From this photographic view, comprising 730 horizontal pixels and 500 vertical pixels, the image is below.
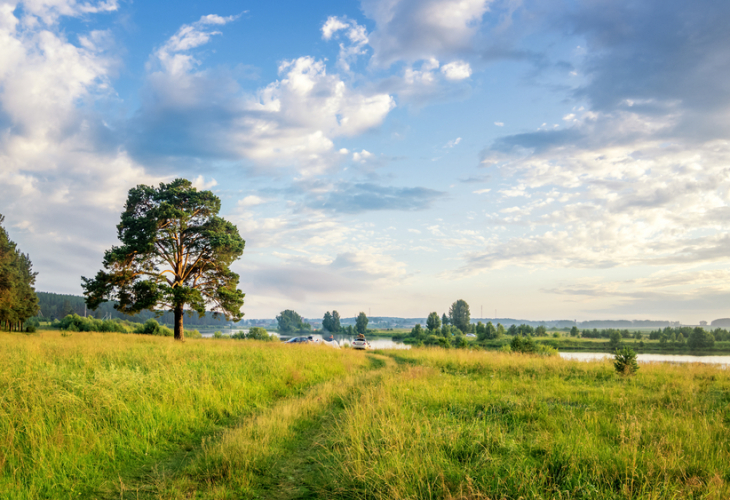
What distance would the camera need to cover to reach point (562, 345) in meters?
82.4

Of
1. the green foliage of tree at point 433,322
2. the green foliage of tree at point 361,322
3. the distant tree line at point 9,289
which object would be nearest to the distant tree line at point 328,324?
the green foliage of tree at point 361,322

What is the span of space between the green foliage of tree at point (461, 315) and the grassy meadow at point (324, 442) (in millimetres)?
118653

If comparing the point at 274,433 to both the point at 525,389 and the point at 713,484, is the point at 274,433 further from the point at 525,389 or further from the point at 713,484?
the point at 525,389

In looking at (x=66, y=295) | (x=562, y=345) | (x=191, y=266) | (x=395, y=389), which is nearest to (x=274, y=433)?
(x=395, y=389)

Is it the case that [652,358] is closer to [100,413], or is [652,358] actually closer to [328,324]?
[100,413]

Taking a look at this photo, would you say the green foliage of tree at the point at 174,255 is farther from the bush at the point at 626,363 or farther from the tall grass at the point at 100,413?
the bush at the point at 626,363

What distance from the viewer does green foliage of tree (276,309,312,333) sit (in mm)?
169125

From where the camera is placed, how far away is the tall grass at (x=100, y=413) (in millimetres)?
5043

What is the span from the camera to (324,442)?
6.36m

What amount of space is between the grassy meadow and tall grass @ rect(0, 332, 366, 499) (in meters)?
0.03

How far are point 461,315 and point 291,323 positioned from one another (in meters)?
87.5

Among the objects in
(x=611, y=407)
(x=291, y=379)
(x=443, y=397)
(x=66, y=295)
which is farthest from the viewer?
(x=66, y=295)

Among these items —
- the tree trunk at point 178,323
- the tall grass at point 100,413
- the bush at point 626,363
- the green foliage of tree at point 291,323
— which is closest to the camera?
the tall grass at point 100,413

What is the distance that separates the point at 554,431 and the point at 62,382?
995cm
